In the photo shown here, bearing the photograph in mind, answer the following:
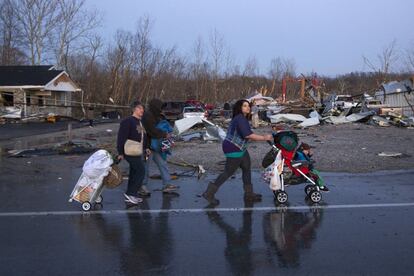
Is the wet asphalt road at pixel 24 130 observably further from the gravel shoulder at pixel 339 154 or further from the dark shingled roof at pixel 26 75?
the dark shingled roof at pixel 26 75

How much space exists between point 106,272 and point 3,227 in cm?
258

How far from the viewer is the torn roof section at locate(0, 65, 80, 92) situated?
42.8m

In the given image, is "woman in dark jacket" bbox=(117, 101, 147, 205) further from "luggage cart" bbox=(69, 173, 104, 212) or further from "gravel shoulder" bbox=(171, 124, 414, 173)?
"gravel shoulder" bbox=(171, 124, 414, 173)

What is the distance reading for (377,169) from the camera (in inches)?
476

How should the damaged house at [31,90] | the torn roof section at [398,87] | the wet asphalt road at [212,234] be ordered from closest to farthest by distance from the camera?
the wet asphalt road at [212,234], the torn roof section at [398,87], the damaged house at [31,90]

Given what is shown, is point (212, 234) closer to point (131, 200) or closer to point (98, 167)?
point (131, 200)

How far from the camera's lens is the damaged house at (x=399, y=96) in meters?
35.2

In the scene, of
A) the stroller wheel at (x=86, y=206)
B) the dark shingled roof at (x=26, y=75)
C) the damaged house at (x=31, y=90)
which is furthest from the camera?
the dark shingled roof at (x=26, y=75)

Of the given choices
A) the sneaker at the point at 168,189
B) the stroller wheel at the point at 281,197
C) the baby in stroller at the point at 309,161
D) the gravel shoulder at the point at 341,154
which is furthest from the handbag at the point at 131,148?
the gravel shoulder at the point at 341,154

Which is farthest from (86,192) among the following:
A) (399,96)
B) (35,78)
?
(35,78)

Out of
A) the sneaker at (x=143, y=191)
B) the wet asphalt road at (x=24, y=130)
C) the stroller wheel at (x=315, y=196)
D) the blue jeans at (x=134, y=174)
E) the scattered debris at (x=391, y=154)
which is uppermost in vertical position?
the blue jeans at (x=134, y=174)

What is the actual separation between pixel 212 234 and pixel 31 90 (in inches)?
1594

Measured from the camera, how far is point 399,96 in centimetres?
3819

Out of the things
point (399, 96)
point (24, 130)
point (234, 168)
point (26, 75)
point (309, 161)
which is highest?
point (26, 75)
